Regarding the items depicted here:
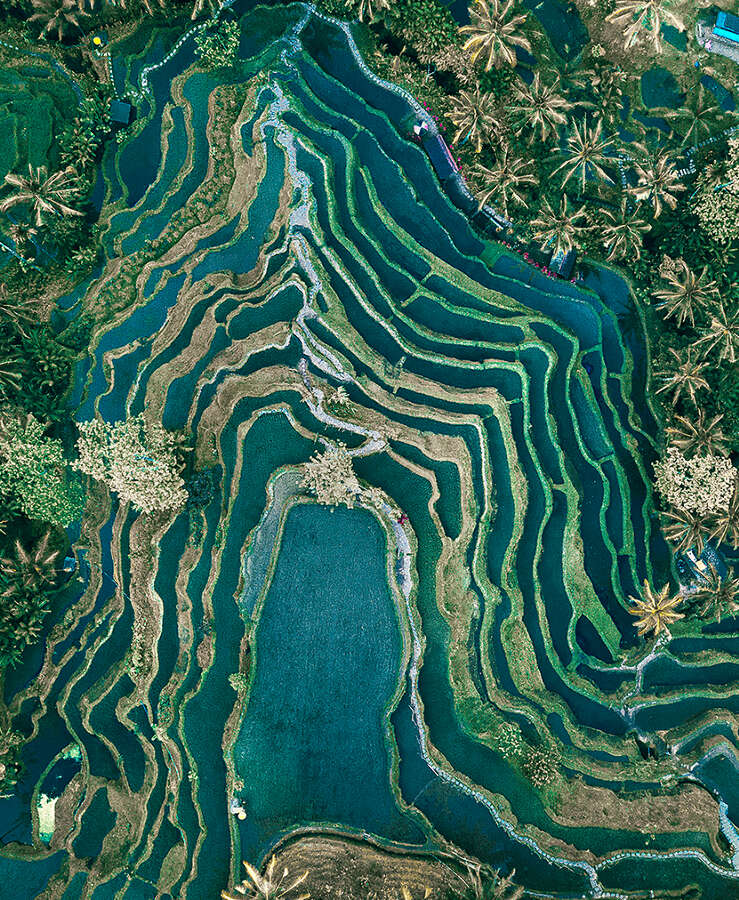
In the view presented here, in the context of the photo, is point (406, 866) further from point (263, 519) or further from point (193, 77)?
point (193, 77)

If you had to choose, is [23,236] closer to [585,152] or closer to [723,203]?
[585,152]

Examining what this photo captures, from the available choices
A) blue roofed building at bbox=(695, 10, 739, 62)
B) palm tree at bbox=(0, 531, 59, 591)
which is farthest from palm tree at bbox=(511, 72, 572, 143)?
palm tree at bbox=(0, 531, 59, 591)

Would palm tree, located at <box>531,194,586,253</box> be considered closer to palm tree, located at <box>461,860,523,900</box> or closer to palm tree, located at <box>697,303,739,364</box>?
palm tree, located at <box>697,303,739,364</box>

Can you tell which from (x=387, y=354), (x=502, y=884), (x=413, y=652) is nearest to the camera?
(x=502, y=884)

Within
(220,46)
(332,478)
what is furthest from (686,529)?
(220,46)

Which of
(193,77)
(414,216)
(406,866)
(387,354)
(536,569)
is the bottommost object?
(406,866)

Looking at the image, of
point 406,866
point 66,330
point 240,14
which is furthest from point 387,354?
point 406,866
